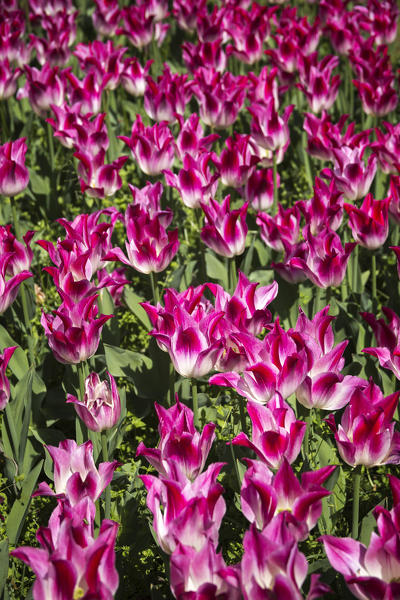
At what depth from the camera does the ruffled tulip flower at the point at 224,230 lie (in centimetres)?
279

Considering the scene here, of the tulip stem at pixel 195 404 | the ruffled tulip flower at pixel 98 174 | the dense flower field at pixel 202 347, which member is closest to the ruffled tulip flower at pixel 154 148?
the dense flower field at pixel 202 347

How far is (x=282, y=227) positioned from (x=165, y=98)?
1412mm

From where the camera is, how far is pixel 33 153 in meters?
4.52

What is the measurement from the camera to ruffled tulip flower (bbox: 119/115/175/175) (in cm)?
336

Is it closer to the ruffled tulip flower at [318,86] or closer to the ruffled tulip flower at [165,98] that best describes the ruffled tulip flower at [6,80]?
the ruffled tulip flower at [165,98]

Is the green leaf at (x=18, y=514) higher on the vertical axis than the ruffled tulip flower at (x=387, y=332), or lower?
lower

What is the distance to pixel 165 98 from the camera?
12.7 feet

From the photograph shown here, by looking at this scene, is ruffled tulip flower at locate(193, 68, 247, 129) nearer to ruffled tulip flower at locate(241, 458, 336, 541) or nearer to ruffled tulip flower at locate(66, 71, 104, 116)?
ruffled tulip flower at locate(66, 71, 104, 116)

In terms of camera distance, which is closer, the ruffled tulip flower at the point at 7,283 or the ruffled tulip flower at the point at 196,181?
the ruffled tulip flower at the point at 7,283

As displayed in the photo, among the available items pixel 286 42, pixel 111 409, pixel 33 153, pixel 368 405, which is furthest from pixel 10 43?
pixel 368 405

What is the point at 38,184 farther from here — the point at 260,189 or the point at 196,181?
the point at 260,189

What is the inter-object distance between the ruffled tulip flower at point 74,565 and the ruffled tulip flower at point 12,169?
6.14ft

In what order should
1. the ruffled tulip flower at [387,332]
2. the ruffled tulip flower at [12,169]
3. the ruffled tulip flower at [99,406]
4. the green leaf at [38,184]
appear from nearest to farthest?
1. the ruffled tulip flower at [99,406]
2. the ruffled tulip flower at [387,332]
3. the ruffled tulip flower at [12,169]
4. the green leaf at [38,184]

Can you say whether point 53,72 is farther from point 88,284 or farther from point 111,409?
point 111,409
